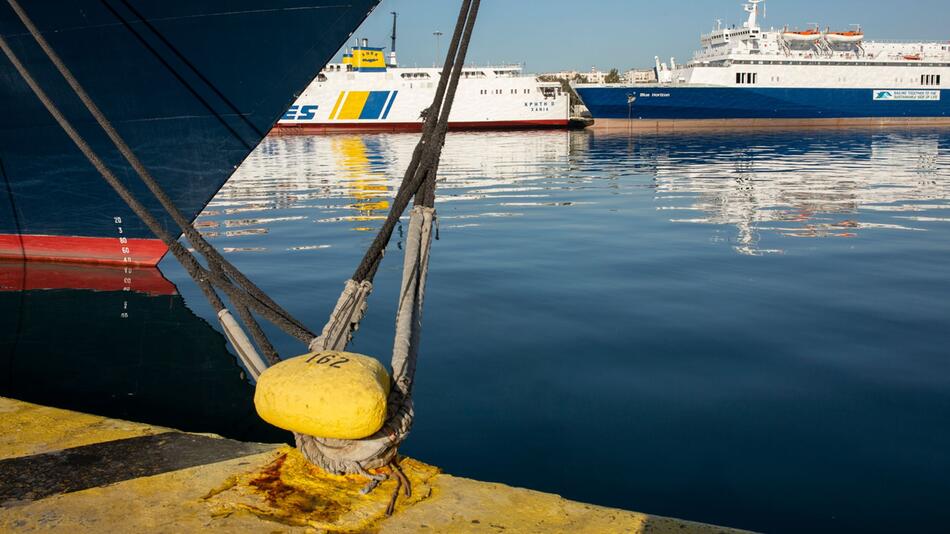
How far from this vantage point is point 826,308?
671 cm

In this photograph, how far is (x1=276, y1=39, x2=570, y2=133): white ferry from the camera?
53.7 meters

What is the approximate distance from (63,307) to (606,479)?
6.19 metres

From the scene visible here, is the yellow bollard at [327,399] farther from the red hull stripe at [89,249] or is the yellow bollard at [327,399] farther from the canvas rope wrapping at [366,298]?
the red hull stripe at [89,249]

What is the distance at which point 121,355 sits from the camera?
5945 millimetres

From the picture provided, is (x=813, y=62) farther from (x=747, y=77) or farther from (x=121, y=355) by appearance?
(x=121, y=355)

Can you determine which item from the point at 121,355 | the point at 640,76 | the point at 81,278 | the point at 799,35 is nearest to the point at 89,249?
the point at 81,278

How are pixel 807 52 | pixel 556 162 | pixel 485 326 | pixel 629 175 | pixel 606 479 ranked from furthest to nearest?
pixel 807 52, pixel 556 162, pixel 629 175, pixel 485 326, pixel 606 479

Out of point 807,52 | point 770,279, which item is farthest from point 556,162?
point 807,52

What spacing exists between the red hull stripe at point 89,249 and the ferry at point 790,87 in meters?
46.5

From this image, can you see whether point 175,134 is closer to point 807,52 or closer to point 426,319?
point 426,319

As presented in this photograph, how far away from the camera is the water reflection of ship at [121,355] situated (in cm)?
479

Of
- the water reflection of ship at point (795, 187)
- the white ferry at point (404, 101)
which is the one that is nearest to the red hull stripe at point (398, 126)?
the white ferry at point (404, 101)

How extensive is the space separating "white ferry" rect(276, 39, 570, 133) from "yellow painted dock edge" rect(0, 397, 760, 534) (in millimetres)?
51402

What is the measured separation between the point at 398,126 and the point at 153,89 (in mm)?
48243
